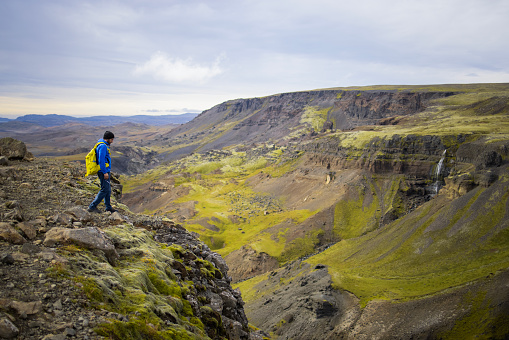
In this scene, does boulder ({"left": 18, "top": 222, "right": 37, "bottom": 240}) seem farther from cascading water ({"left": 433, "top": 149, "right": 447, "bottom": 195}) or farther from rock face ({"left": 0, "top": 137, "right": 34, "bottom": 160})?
cascading water ({"left": 433, "top": 149, "right": 447, "bottom": 195})

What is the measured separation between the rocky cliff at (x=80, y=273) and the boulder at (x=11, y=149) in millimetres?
73

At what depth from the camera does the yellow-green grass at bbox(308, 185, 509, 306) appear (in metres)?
38.8

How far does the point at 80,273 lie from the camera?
31.6 feet

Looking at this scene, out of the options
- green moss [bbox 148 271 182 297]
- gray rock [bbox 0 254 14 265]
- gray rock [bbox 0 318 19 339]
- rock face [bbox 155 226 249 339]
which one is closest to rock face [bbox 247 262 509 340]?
rock face [bbox 155 226 249 339]

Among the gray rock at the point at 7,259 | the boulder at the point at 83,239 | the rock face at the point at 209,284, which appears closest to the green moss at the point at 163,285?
the rock face at the point at 209,284

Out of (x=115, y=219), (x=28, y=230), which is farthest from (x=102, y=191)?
(x=28, y=230)

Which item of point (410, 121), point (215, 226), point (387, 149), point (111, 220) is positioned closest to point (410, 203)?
point (387, 149)

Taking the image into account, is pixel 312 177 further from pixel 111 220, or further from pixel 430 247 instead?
pixel 111 220

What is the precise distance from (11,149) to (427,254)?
56130 mm

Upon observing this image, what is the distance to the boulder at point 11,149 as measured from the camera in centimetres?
1654

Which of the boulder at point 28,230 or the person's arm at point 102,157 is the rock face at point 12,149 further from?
the boulder at point 28,230

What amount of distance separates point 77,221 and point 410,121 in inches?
5746

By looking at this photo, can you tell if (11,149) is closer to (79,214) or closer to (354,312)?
(79,214)

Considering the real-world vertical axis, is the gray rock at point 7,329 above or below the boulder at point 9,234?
below
